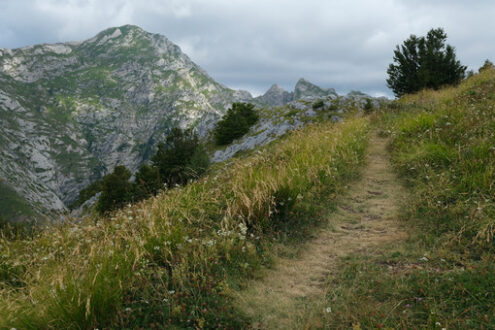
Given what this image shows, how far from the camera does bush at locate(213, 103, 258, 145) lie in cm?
4006

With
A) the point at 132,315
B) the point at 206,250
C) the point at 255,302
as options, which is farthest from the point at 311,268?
the point at 132,315

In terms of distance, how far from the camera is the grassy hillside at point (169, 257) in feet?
10.7

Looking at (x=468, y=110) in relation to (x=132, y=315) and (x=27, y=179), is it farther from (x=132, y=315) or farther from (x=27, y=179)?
(x=27, y=179)

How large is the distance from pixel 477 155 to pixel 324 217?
3799 mm

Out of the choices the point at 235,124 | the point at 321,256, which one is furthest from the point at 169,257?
the point at 235,124

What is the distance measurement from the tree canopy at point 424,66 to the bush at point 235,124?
18.7m

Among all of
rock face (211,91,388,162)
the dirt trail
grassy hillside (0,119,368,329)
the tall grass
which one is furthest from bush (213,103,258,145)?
grassy hillside (0,119,368,329)

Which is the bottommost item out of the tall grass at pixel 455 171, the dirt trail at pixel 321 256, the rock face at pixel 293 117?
the dirt trail at pixel 321 256

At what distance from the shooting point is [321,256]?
4.78 m

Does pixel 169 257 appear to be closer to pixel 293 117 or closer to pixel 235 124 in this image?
pixel 293 117

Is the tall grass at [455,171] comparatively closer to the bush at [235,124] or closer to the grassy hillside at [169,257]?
the grassy hillside at [169,257]

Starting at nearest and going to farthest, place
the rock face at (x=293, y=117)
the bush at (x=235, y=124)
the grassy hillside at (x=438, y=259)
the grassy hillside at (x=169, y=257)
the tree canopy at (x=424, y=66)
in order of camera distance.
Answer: the grassy hillside at (x=438, y=259) → the grassy hillside at (x=169, y=257) → the tree canopy at (x=424, y=66) → the rock face at (x=293, y=117) → the bush at (x=235, y=124)

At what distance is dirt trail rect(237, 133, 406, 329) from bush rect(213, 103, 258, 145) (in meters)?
32.7

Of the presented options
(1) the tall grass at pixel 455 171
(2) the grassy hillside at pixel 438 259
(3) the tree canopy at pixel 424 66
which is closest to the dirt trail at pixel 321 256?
(2) the grassy hillside at pixel 438 259
